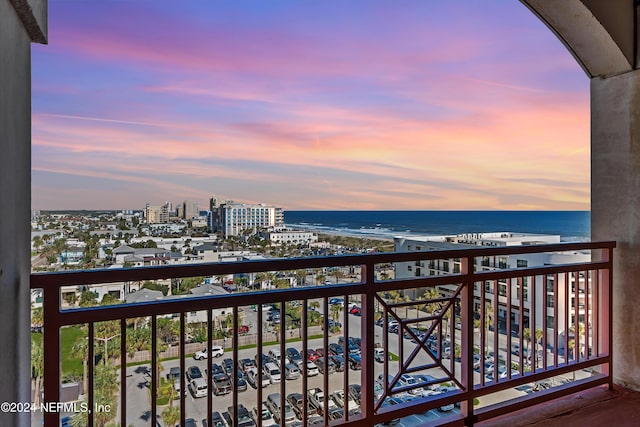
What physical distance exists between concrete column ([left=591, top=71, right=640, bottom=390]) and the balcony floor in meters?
0.23

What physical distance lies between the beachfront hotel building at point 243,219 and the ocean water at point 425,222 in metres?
0.42

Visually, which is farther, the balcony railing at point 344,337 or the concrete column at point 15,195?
the balcony railing at point 344,337

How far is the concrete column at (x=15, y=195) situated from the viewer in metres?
1.04

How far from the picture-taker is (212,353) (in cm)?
167

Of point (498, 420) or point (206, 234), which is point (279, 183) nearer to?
point (206, 234)

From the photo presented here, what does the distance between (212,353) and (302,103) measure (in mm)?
6281

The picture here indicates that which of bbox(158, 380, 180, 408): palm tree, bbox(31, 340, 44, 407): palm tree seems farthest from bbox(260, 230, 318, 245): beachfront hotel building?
bbox(31, 340, 44, 407): palm tree

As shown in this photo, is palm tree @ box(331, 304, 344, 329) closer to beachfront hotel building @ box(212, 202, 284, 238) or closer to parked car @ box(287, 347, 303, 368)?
parked car @ box(287, 347, 303, 368)

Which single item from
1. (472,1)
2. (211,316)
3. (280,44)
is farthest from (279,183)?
(211,316)

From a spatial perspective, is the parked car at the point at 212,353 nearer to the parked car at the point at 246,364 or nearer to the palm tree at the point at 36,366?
the parked car at the point at 246,364

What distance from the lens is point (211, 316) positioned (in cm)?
160

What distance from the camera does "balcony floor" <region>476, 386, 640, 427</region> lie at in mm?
2143

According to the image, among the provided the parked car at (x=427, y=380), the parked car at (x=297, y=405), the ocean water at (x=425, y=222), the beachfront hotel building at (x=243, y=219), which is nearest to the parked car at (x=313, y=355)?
the parked car at (x=297, y=405)

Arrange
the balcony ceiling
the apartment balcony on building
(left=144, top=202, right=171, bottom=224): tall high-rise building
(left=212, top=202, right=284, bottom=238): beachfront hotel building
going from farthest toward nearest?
1. (left=144, top=202, right=171, bottom=224): tall high-rise building
2. (left=212, top=202, right=284, bottom=238): beachfront hotel building
3. the balcony ceiling
4. the apartment balcony on building
